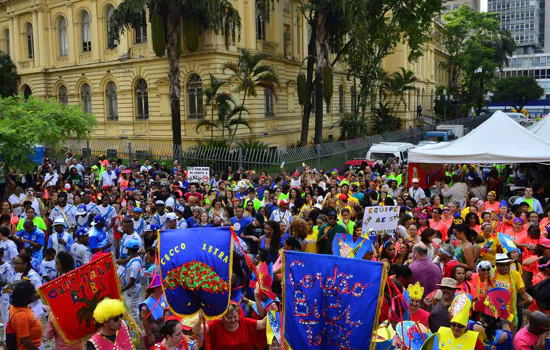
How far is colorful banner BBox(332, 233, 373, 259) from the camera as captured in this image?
23.1ft

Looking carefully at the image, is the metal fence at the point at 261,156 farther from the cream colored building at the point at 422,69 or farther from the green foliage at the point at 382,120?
the cream colored building at the point at 422,69

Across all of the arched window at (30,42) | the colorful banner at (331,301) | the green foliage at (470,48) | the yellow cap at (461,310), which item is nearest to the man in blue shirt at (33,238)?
the colorful banner at (331,301)

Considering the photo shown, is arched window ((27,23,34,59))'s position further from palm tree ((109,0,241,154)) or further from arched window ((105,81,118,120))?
palm tree ((109,0,241,154))

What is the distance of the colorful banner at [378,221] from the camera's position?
27.3 ft

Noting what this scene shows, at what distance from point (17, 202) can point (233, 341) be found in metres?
8.65

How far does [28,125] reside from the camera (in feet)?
47.1

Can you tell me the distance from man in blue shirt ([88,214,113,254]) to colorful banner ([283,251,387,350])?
4.81 meters

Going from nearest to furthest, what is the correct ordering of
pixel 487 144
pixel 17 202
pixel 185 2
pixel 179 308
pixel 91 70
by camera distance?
pixel 179 308
pixel 17 202
pixel 487 144
pixel 185 2
pixel 91 70

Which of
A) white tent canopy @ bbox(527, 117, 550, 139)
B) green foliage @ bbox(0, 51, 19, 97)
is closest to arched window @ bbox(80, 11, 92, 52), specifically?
green foliage @ bbox(0, 51, 19, 97)

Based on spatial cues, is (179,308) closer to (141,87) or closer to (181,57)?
(181,57)

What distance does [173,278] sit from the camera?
15.6ft

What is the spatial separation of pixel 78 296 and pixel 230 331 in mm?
1514

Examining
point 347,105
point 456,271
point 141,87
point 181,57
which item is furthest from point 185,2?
point 347,105

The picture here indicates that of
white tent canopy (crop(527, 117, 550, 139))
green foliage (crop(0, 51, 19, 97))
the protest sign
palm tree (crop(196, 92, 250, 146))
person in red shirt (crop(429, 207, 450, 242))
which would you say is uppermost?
green foliage (crop(0, 51, 19, 97))
